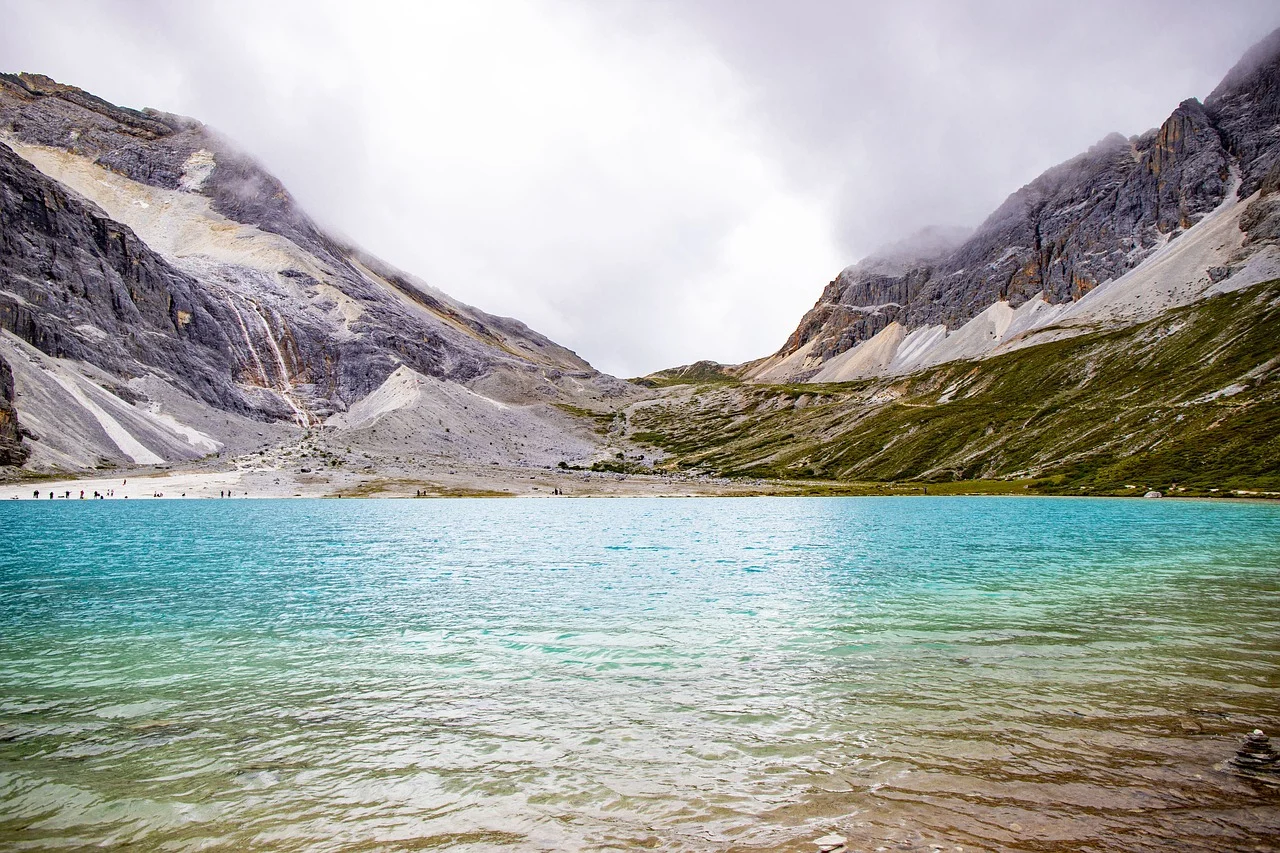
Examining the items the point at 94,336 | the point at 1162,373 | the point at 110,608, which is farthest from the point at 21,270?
the point at 1162,373

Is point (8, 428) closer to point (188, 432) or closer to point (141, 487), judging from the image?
point (141, 487)

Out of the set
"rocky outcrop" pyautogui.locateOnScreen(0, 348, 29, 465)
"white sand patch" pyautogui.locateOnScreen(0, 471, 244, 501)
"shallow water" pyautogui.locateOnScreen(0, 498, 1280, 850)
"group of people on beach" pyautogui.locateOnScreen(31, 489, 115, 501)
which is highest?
"rocky outcrop" pyautogui.locateOnScreen(0, 348, 29, 465)

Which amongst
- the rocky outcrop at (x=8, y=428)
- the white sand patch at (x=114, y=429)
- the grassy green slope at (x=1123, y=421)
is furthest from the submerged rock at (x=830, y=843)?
the white sand patch at (x=114, y=429)

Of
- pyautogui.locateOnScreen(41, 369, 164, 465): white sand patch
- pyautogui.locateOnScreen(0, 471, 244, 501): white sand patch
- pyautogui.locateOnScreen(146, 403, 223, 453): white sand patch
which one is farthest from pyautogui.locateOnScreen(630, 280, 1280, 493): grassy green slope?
pyautogui.locateOnScreen(41, 369, 164, 465): white sand patch

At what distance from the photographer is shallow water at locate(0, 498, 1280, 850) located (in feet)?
30.5

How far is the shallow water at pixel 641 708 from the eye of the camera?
30.5 feet

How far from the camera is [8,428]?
113812 millimetres

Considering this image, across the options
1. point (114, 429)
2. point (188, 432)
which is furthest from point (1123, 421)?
point (114, 429)

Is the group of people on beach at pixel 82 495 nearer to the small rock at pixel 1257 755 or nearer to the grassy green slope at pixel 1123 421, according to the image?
the small rock at pixel 1257 755

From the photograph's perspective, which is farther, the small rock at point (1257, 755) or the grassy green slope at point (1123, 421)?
the grassy green slope at point (1123, 421)

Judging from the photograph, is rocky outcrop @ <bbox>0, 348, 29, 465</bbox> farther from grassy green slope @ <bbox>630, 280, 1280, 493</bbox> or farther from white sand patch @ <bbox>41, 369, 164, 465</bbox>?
grassy green slope @ <bbox>630, 280, 1280, 493</bbox>

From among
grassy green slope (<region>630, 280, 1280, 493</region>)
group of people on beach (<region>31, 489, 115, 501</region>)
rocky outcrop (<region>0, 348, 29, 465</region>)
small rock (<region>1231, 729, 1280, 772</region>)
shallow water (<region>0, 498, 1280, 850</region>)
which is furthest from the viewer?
grassy green slope (<region>630, 280, 1280, 493</region>)

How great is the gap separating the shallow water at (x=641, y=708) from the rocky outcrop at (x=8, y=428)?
354 feet

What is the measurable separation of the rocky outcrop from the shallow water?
10781 cm
